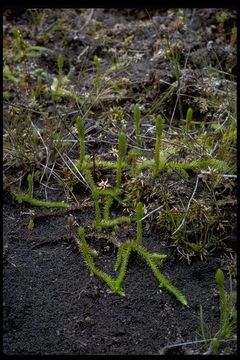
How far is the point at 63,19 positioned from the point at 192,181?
91.7 inches

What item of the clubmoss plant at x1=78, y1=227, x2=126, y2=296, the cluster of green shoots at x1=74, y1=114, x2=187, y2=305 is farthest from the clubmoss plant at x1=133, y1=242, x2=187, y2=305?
the clubmoss plant at x1=78, y1=227, x2=126, y2=296

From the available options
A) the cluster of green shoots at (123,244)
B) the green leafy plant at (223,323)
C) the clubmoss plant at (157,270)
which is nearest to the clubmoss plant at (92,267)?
the cluster of green shoots at (123,244)

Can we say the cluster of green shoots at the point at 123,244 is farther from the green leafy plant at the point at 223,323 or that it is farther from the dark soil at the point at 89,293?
the green leafy plant at the point at 223,323

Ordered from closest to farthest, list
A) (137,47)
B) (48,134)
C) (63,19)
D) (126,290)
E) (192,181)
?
(126,290), (192,181), (48,134), (137,47), (63,19)

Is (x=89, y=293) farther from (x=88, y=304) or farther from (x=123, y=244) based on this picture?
(x=123, y=244)

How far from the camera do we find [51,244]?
268cm

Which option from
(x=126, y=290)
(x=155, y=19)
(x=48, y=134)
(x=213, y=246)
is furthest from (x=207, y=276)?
(x=155, y=19)

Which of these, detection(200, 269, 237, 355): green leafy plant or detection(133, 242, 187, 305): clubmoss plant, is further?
detection(133, 242, 187, 305): clubmoss plant

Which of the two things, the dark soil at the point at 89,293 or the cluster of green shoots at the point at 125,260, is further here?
the cluster of green shoots at the point at 125,260

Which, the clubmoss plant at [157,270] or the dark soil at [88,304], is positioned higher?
the clubmoss plant at [157,270]

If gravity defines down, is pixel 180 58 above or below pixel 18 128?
above

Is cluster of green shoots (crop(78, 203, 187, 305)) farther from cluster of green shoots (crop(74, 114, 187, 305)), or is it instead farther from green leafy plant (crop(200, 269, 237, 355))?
green leafy plant (crop(200, 269, 237, 355))
